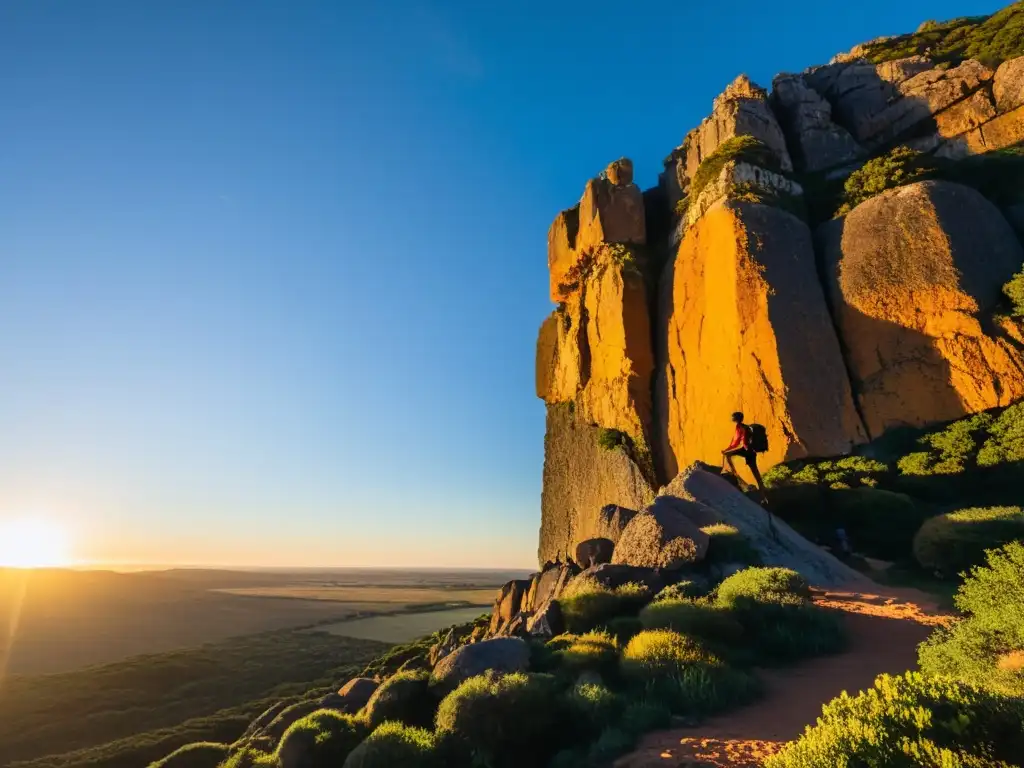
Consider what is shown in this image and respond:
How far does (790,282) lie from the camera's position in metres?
26.6

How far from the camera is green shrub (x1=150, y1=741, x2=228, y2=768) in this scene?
15.3 m

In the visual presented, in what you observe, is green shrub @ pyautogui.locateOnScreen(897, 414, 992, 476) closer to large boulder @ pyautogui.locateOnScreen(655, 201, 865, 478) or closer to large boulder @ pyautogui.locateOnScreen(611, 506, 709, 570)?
large boulder @ pyautogui.locateOnScreen(655, 201, 865, 478)

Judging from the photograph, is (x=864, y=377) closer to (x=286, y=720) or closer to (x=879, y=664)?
(x=879, y=664)

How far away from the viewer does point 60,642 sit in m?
45.5

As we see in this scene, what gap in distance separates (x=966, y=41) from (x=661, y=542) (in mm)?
49363

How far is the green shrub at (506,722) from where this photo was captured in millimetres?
6047

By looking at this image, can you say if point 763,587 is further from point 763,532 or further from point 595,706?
point 595,706

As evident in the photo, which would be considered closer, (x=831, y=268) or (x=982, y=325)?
(x=982, y=325)

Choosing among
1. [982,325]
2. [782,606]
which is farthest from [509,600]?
[982,325]

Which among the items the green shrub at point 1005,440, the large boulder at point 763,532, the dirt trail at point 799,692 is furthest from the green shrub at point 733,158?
the dirt trail at point 799,692

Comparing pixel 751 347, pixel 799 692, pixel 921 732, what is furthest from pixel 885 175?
pixel 921 732

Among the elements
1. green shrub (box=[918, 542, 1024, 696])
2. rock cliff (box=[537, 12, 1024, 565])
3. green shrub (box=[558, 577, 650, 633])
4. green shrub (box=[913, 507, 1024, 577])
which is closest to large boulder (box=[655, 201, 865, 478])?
rock cliff (box=[537, 12, 1024, 565])

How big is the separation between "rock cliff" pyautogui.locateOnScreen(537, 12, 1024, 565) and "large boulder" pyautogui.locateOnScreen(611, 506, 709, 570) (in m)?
0.08

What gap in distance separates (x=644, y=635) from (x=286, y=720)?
13.9 metres
